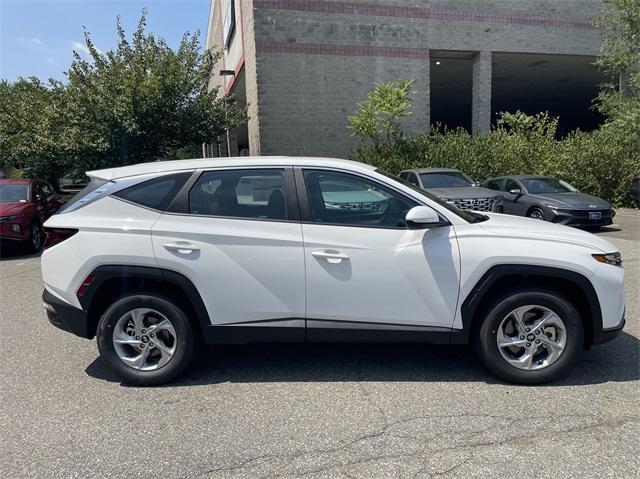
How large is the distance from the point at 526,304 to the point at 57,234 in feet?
11.9

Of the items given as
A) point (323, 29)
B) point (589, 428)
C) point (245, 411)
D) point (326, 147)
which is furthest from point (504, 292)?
point (323, 29)

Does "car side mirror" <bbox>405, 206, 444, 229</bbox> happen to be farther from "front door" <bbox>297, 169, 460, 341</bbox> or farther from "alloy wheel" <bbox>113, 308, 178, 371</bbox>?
"alloy wheel" <bbox>113, 308, 178, 371</bbox>

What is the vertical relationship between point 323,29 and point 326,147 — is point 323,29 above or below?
above

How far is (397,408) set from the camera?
131 inches

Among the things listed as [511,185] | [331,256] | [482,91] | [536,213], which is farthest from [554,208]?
[482,91]

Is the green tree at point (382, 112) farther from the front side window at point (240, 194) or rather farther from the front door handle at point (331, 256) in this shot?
the front door handle at point (331, 256)

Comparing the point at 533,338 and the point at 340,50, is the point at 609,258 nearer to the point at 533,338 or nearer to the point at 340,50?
the point at 533,338

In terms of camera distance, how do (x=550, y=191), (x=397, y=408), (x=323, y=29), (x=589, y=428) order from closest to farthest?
(x=589, y=428) → (x=397, y=408) → (x=550, y=191) → (x=323, y=29)

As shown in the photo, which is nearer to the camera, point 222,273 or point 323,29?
point 222,273

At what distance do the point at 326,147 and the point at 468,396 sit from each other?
1487cm

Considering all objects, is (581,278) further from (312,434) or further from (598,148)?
(598,148)

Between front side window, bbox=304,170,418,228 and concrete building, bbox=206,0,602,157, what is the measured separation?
44.2 ft

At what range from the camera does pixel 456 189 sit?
1138cm

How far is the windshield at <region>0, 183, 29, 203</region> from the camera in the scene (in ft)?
33.9
